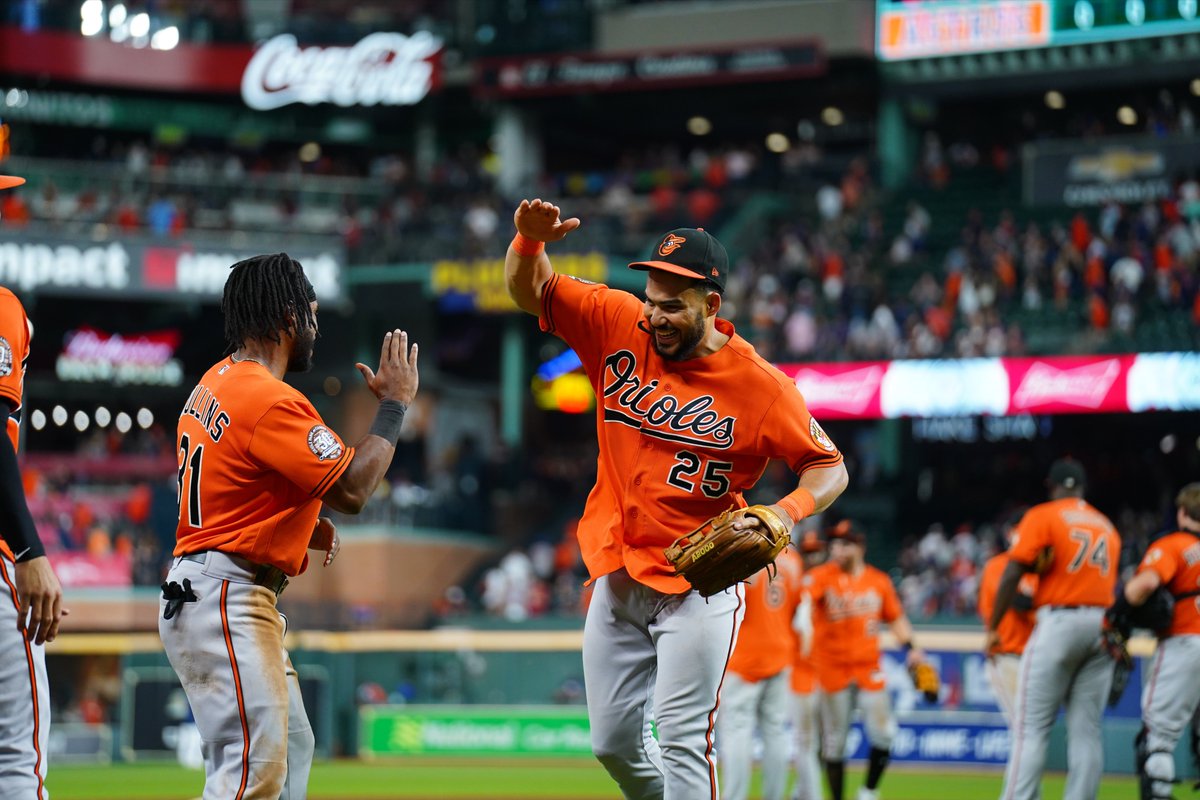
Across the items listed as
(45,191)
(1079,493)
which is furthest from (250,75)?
(1079,493)

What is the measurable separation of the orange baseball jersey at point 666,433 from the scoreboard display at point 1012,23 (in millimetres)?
26058

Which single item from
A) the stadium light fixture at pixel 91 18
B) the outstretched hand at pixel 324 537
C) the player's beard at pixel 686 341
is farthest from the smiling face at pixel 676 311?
the stadium light fixture at pixel 91 18

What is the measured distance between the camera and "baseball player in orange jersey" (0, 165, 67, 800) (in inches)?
221

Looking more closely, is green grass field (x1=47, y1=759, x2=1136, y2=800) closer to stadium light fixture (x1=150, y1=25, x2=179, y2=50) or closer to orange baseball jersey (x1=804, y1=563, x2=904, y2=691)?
orange baseball jersey (x1=804, y1=563, x2=904, y2=691)

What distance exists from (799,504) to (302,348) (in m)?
1.98

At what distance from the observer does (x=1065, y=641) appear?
10164 mm

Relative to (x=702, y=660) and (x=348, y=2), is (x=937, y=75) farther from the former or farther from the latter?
(x=702, y=660)

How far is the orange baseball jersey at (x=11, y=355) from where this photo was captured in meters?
5.73

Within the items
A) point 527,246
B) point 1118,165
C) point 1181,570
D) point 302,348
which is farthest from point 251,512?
point 1118,165

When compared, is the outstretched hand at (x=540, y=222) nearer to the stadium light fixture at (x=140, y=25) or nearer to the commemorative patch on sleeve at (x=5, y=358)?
the commemorative patch on sleeve at (x=5, y=358)

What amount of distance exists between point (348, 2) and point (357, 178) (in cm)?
535

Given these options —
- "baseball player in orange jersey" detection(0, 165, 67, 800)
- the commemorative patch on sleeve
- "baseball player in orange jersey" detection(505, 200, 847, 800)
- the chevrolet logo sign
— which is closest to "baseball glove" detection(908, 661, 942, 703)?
"baseball player in orange jersey" detection(505, 200, 847, 800)

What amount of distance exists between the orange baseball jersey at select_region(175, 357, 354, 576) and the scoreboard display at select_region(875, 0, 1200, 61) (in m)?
27.4

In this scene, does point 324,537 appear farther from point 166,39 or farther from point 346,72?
point 166,39
